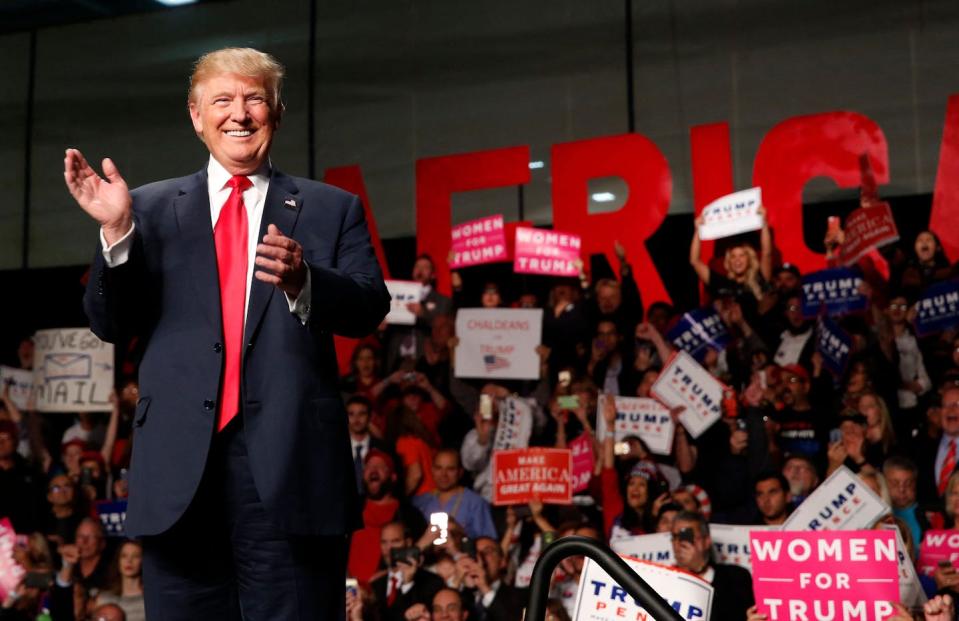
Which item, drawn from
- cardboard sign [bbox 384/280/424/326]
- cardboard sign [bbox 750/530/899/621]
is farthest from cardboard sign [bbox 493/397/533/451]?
cardboard sign [bbox 750/530/899/621]

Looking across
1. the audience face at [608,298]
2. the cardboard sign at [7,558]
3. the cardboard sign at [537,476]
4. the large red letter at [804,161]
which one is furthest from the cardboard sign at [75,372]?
the large red letter at [804,161]

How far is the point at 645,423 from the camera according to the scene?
21.0 ft

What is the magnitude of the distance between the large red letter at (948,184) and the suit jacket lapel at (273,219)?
6.73 metres

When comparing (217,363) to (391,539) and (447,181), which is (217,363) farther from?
(447,181)

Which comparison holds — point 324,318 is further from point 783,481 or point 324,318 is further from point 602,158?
point 602,158

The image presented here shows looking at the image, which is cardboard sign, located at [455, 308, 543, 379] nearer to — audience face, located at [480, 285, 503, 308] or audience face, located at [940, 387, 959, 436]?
audience face, located at [480, 285, 503, 308]

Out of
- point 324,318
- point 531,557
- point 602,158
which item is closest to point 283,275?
point 324,318

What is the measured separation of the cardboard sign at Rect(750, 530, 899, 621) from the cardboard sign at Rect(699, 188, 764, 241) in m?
2.75

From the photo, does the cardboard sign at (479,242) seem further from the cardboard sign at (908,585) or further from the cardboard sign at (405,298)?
the cardboard sign at (908,585)

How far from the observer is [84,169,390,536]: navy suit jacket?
5.58 ft

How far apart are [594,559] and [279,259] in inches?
23.8

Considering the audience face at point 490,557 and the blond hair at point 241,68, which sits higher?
the blond hair at point 241,68

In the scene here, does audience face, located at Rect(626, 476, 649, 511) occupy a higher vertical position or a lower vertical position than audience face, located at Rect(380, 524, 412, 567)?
higher

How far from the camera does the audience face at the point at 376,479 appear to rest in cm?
656
